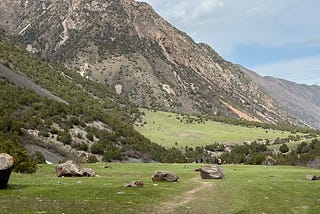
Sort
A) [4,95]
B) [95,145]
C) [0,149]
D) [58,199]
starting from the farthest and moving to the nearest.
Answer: [4,95], [95,145], [0,149], [58,199]

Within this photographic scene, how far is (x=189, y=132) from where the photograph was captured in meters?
128

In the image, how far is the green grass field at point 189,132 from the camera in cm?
11758

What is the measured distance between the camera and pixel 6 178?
87.9 feet

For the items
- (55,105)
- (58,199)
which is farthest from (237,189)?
(55,105)

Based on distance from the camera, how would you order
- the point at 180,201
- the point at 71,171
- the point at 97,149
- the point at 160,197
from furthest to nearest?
the point at 97,149, the point at 71,171, the point at 160,197, the point at 180,201

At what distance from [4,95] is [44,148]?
71.5ft

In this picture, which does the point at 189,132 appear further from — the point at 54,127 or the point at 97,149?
the point at 54,127

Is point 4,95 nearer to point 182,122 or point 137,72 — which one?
point 182,122

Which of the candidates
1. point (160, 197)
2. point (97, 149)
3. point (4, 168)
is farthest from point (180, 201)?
point (97, 149)

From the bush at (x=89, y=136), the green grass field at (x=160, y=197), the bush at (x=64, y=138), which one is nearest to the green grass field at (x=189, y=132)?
the bush at (x=89, y=136)

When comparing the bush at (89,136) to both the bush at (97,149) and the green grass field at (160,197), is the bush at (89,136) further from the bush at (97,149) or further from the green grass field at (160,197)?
the green grass field at (160,197)

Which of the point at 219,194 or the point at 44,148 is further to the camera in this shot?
the point at 44,148

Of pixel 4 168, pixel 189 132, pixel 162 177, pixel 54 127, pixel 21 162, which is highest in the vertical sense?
pixel 189 132

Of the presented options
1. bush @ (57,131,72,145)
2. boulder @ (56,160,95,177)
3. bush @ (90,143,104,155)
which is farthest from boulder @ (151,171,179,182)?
bush @ (90,143,104,155)
